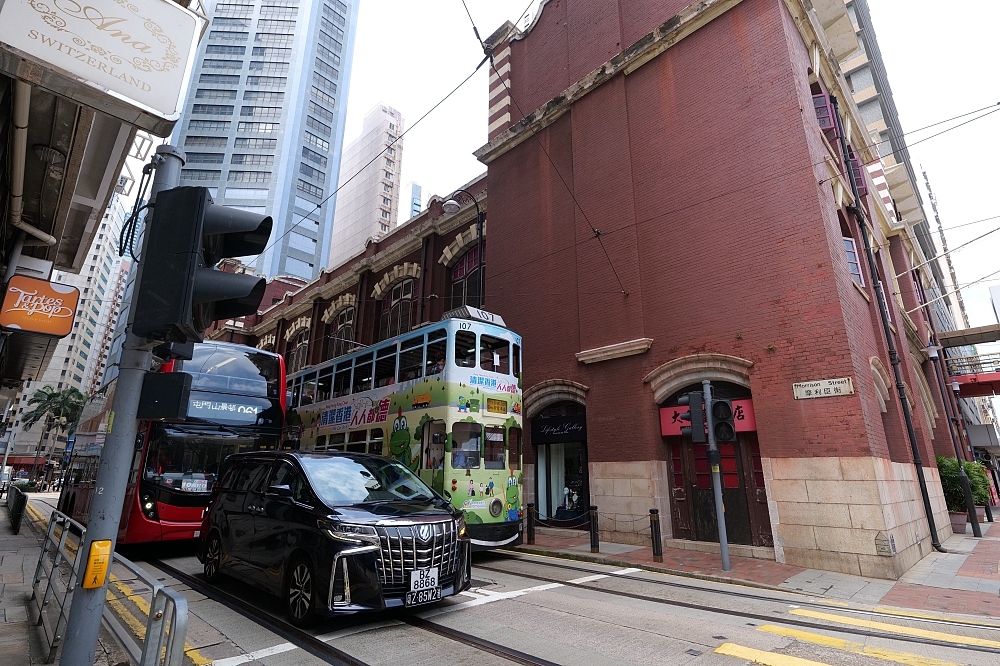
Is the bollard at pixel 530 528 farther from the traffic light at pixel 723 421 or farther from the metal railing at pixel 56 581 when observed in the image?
the metal railing at pixel 56 581

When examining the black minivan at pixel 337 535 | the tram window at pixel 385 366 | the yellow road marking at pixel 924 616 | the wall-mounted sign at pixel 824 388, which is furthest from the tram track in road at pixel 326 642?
the wall-mounted sign at pixel 824 388

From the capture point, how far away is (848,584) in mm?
8688

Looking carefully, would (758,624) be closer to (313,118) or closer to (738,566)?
(738,566)

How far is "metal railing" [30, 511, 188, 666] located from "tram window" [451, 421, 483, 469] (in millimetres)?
5121

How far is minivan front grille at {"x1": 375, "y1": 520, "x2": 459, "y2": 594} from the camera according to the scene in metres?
5.37

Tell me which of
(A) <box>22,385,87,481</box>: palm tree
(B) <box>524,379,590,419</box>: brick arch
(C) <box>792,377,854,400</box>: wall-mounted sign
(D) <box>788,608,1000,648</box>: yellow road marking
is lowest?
(D) <box>788,608,1000,648</box>: yellow road marking

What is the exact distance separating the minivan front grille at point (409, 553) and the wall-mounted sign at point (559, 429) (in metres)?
9.09

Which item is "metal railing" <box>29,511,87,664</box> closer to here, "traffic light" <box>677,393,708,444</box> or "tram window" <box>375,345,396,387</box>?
"tram window" <box>375,345,396,387</box>

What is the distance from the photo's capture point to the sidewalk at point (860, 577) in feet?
24.7

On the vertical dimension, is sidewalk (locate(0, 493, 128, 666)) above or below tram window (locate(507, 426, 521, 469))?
below

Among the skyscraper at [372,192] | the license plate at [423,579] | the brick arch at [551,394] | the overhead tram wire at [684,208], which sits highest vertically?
the skyscraper at [372,192]

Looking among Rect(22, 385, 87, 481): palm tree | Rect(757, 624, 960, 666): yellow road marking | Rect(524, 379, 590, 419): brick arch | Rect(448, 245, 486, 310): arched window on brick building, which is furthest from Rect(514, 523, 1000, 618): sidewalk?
Rect(22, 385, 87, 481): palm tree

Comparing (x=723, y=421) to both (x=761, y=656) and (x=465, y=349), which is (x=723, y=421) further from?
(x=761, y=656)

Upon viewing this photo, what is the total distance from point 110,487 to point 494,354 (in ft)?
27.2
